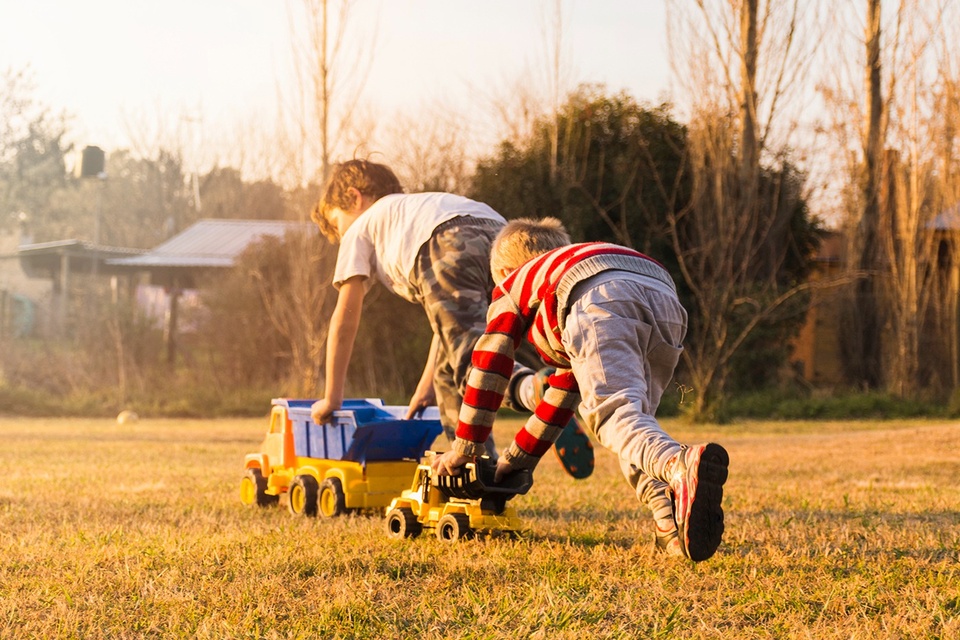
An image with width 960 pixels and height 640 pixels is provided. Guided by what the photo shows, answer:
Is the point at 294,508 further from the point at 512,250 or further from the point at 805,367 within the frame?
the point at 805,367

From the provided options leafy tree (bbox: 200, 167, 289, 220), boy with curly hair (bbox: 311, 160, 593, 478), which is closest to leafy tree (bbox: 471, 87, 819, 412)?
boy with curly hair (bbox: 311, 160, 593, 478)

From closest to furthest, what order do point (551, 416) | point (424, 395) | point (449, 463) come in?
point (551, 416), point (449, 463), point (424, 395)

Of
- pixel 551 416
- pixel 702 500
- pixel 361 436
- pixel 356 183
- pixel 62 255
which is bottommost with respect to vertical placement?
pixel 361 436

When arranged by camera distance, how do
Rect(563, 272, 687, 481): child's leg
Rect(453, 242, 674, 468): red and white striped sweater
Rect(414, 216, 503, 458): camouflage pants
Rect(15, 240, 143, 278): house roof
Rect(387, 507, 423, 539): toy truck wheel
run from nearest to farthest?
Rect(563, 272, 687, 481): child's leg, Rect(453, 242, 674, 468): red and white striped sweater, Rect(387, 507, 423, 539): toy truck wheel, Rect(414, 216, 503, 458): camouflage pants, Rect(15, 240, 143, 278): house roof

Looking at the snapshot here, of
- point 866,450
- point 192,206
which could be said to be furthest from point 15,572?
point 192,206

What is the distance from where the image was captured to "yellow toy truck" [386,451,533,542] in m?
3.93

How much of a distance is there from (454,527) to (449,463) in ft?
0.88

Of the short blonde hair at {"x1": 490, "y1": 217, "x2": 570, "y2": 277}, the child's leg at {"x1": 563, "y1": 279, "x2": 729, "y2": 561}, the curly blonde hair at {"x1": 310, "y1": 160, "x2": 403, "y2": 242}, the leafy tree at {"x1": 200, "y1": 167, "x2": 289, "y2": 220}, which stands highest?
the leafy tree at {"x1": 200, "y1": 167, "x2": 289, "y2": 220}

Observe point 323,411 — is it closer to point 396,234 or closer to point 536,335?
point 396,234

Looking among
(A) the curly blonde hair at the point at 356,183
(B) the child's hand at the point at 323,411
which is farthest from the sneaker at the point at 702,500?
(A) the curly blonde hair at the point at 356,183

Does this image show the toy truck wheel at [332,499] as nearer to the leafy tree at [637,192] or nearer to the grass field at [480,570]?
the grass field at [480,570]

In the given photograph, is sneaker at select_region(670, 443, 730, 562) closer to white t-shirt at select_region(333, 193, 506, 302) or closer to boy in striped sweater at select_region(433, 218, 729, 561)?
boy in striped sweater at select_region(433, 218, 729, 561)

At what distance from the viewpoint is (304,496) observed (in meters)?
4.91

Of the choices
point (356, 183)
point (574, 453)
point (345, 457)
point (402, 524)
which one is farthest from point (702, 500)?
point (356, 183)
